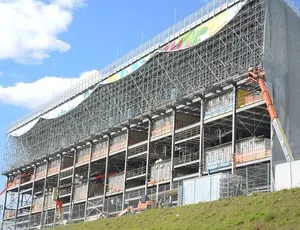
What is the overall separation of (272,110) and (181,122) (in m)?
16.7

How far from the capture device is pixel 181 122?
54594 millimetres

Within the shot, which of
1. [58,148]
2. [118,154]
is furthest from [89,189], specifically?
[58,148]

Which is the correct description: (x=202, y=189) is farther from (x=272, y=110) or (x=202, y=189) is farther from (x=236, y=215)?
(x=236, y=215)

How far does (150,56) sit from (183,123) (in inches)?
310

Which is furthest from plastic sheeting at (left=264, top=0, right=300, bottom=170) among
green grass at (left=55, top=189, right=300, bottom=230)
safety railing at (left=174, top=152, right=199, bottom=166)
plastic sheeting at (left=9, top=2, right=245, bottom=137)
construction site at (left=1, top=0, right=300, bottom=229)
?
safety railing at (left=174, top=152, right=199, bottom=166)

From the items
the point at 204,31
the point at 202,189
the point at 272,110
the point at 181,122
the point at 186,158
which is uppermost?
the point at 204,31

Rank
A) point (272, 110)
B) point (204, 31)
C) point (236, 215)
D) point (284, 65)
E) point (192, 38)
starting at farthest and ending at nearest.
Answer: point (192, 38)
point (204, 31)
point (284, 65)
point (272, 110)
point (236, 215)

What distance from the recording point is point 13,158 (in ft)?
293

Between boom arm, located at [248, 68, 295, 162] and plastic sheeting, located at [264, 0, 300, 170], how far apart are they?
0.73 metres

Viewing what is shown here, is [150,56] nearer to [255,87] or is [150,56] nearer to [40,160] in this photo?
[255,87]

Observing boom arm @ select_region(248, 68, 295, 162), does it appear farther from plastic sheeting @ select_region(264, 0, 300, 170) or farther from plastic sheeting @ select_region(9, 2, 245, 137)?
plastic sheeting @ select_region(9, 2, 245, 137)

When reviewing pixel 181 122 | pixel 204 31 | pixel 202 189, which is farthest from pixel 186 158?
pixel 202 189

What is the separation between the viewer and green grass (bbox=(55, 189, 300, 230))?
23875 millimetres

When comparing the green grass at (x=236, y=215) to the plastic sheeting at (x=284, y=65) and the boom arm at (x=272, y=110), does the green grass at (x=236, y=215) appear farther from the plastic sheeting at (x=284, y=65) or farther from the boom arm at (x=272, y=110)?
the plastic sheeting at (x=284, y=65)
